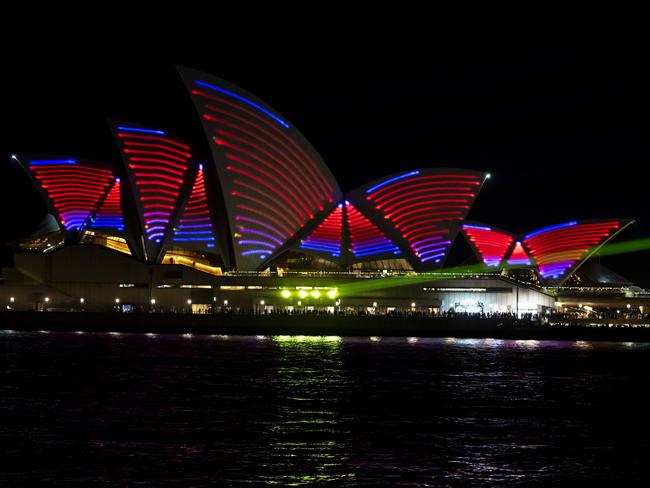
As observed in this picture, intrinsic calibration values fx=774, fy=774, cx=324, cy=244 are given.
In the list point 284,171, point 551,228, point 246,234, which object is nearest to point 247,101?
point 284,171

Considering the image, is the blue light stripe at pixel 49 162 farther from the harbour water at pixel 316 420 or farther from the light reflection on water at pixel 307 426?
the light reflection on water at pixel 307 426

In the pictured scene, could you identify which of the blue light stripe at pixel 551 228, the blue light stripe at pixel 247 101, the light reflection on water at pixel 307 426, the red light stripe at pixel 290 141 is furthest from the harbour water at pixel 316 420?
the blue light stripe at pixel 551 228

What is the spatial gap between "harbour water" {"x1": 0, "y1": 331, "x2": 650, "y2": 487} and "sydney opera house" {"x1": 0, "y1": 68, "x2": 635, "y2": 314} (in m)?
22.5

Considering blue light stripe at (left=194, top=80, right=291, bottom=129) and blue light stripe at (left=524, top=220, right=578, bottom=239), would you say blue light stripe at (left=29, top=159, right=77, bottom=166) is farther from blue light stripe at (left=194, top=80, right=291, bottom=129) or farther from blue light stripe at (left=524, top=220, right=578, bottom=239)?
blue light stripe at (left=524, top=220, right=578, bottom=239)

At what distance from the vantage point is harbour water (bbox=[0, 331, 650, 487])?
1479 centimetres

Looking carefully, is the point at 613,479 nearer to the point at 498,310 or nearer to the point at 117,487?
the point at 117,487

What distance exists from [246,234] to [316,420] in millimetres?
41584

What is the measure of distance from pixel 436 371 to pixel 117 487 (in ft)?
65.6

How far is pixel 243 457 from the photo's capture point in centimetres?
1578

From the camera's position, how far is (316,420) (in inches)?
787

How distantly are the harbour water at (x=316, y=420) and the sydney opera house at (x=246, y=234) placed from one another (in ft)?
73.7

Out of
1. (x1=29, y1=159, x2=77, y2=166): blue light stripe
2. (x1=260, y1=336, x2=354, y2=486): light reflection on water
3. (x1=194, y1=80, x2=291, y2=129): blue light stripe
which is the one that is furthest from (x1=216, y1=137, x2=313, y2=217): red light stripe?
(x1=260, y1=336, x2=354, y2=486): light reflection on water

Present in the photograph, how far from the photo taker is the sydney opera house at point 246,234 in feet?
189

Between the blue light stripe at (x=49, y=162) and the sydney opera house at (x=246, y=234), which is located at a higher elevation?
the blue light stripe at (x=49, y=162)
